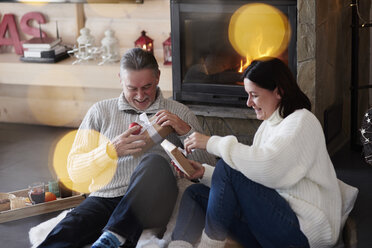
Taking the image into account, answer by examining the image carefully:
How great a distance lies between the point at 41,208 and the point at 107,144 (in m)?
0.69

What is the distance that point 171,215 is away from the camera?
250 cm

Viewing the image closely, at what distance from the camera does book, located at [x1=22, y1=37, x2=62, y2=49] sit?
4.08 m

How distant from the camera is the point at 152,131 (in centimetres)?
242

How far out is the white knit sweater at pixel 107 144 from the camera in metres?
2.43

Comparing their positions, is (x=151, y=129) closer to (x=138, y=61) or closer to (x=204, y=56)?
(x=138, y=61)

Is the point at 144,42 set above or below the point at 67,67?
above

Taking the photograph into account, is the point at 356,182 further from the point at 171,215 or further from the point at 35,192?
the point at 35,192

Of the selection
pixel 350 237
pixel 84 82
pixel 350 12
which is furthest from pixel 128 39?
pixel 350 237

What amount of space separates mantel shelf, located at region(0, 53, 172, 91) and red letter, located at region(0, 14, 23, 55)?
0.32 feet

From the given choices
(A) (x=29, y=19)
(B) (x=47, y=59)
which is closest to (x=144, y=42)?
(B) (x=47, y=59)

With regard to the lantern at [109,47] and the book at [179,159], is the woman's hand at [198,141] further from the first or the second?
the lantern at [109,47]

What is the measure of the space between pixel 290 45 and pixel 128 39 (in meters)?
1.41

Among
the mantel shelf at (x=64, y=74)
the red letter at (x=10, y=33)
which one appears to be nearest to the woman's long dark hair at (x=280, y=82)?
the mantel shelf at (x=64, y=74)

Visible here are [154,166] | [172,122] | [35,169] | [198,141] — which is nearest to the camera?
[198,141]
